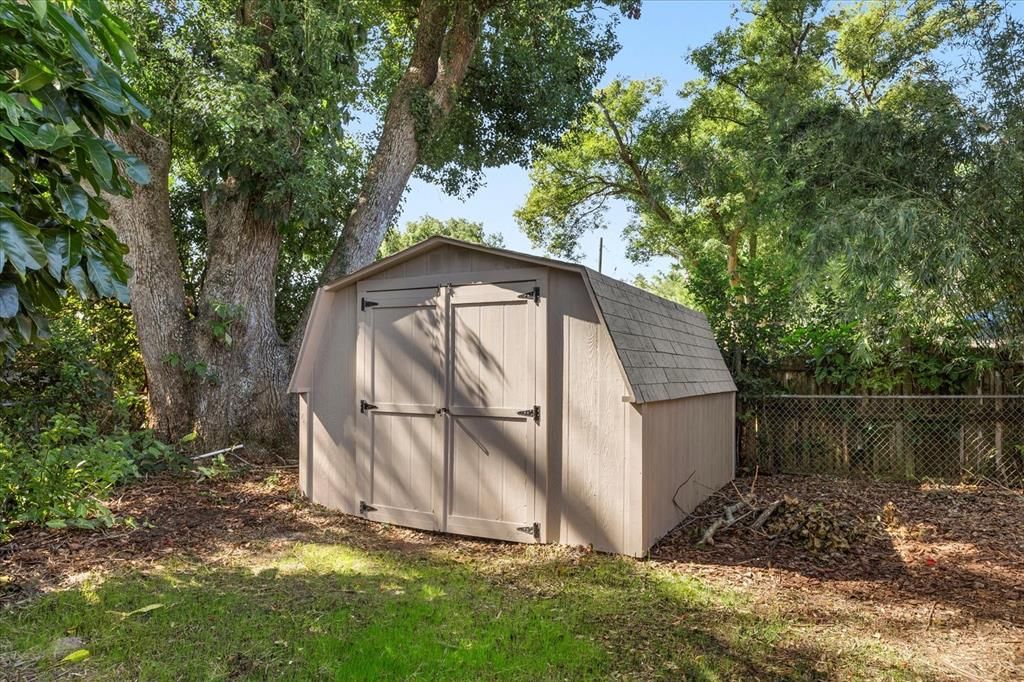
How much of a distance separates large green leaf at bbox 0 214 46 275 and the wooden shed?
3.38m

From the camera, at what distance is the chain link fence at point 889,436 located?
6.68 meters

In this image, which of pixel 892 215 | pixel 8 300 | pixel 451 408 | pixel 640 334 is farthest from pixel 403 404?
pixel 892 215

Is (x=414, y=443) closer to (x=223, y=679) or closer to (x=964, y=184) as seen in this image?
(x=223, y=679)

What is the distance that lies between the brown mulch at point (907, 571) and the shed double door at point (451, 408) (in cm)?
123

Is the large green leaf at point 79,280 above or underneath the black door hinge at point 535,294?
underneath

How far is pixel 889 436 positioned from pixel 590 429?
4.68 metres

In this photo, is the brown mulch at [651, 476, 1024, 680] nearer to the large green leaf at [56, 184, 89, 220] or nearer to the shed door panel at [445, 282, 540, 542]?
the shed door panel at [445, 282, 540, 542]

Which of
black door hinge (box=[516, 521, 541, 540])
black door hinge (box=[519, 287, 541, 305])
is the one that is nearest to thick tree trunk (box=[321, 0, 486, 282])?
black door hinge (box=[519, 287, 541, 305])

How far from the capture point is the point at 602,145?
49.0ft

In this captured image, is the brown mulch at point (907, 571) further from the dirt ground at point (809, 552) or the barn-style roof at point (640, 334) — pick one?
the barn-style roof at point (640, 334)

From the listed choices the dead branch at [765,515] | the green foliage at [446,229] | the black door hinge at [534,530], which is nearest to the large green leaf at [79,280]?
the black door hinge at [534,530]

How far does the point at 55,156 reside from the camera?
1.52 meters

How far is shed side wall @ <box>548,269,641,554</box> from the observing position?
4.23 meters

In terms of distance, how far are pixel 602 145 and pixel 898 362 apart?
9.54 meters
